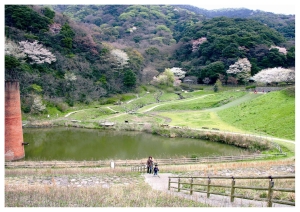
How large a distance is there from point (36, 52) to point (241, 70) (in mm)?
38553

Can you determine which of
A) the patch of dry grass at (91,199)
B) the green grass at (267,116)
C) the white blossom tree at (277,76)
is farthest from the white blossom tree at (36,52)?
the white blossom tree at (277,76)

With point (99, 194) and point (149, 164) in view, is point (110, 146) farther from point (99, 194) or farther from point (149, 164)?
point (99, 194)

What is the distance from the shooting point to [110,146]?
83.9 feet

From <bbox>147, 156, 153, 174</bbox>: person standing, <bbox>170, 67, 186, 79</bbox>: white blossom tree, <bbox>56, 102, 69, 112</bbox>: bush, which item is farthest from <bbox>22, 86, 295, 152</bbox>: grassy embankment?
<bbox>170, 67, 186, 79</bbox>: white blossom tree

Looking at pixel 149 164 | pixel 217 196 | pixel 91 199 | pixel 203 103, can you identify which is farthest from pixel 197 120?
pixel 91 199

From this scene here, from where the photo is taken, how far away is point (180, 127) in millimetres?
30172

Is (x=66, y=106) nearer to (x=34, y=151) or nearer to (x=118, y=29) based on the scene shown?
(x=34, y=151)

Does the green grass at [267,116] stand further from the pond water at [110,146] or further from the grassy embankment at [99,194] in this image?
the grassy embankment at [99,194]

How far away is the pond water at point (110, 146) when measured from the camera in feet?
73.5

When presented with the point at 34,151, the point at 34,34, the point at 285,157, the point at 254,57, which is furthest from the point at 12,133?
the point at 254,57

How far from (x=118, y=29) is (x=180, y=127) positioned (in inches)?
2877

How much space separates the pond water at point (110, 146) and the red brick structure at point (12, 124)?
1.32m

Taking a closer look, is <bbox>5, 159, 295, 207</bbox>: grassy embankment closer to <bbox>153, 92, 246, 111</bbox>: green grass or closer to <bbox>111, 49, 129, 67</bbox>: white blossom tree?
<bbox>153, 92, 246, 111</bbox>: green grass

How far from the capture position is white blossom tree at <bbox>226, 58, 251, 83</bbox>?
54.6 meters
